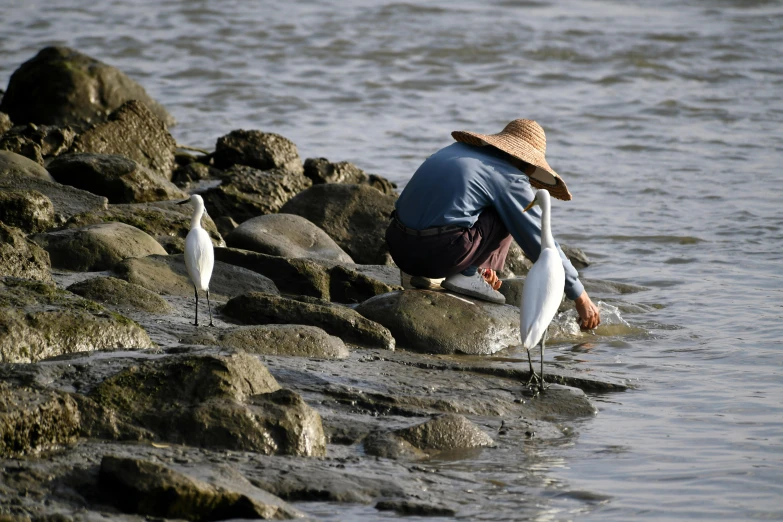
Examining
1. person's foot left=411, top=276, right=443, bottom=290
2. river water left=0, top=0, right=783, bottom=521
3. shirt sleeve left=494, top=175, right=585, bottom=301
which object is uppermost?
shirt sleeve left=494, top=175, right=585, bottom=301

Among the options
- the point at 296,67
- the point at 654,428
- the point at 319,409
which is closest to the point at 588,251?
the point at 654,428

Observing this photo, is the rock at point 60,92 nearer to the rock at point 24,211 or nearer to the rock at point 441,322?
the rock at point 24,211

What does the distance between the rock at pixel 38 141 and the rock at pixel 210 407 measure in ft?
20.1

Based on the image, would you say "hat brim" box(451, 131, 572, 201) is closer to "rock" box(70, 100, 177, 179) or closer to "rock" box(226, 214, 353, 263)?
"rock" box(226, 214, 353, 263)

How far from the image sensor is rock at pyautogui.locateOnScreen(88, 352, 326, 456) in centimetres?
445

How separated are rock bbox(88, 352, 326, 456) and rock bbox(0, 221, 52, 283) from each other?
5.73 ft

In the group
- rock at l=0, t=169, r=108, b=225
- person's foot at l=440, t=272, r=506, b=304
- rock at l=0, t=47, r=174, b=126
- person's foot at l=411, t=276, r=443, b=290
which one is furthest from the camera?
rock at l=0, t=47, r=174, b=126

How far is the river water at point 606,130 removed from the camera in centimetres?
507

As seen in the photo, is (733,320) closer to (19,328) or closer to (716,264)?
(716,264)

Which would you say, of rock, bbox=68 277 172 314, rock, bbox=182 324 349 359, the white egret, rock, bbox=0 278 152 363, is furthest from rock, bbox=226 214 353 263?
rock, bbox=0 278 152 363

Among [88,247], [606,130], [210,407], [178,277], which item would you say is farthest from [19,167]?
[606,130]

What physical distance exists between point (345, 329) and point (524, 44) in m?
16.3

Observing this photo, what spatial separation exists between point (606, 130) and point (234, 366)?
41.1 ft

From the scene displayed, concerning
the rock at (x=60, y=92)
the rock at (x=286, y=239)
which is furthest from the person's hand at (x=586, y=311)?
the rock at (x=60, y=92)
